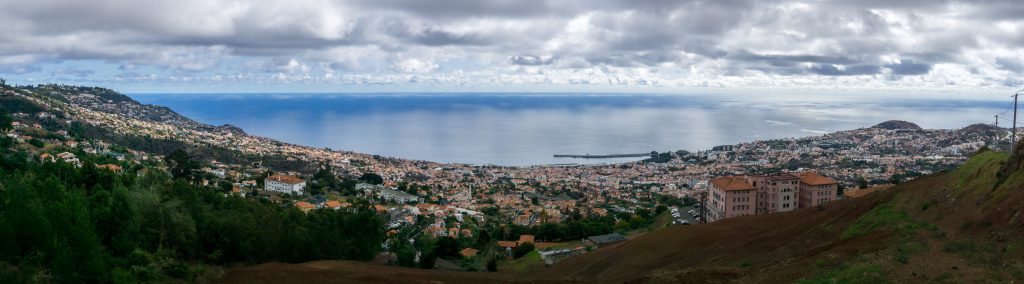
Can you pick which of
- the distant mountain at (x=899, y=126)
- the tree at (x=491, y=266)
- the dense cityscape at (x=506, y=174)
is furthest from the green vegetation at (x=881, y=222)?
the distant mountain at (x=899, y=126)

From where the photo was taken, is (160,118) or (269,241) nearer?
(269,241)

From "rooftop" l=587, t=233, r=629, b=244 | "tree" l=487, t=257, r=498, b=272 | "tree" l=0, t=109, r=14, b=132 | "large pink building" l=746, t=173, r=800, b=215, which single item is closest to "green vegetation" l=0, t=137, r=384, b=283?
"tree" l=487, t=257, r=498, b=272

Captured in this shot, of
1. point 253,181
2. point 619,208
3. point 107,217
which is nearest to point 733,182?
point 619,208

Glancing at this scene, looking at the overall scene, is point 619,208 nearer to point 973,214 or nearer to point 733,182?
point 733,182

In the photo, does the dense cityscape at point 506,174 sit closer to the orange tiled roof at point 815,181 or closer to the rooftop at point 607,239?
the orange tiled roof at point 815,181

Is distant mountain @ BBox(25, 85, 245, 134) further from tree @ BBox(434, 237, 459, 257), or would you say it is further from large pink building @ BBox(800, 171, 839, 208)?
large pink building @ BBox(800, 171, 839, 208)

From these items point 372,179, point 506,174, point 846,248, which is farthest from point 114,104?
point 846,248

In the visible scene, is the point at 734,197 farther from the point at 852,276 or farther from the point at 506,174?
the point at 506,174
